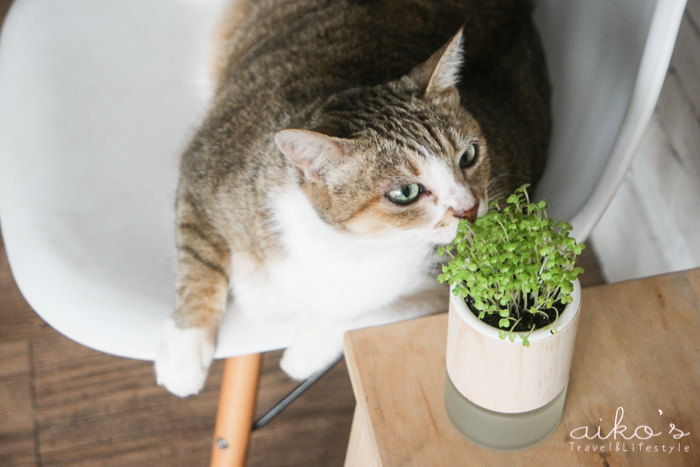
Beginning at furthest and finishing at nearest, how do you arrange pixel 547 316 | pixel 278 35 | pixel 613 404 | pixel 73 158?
pixel 278 35, pixel 73 158, pixel 613 404, pixel 547 316

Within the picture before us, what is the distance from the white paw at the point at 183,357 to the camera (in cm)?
119

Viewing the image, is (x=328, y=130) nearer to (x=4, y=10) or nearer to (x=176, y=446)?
(x=176, y=446)

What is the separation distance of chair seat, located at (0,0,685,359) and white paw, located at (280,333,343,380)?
0.07m

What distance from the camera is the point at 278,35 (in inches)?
58.5

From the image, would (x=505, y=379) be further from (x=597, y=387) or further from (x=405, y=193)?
(x=405, y=193)

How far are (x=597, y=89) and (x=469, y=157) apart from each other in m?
0.32

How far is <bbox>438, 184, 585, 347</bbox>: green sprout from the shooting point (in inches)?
26.7

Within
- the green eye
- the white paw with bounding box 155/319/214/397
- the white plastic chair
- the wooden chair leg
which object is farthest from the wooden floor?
the green eye

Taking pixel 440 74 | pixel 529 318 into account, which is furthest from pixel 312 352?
pixel 529 318

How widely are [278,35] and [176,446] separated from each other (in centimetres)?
95

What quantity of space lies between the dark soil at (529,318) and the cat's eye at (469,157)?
43 cm

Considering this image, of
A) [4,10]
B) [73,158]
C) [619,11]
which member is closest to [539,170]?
[619,11]

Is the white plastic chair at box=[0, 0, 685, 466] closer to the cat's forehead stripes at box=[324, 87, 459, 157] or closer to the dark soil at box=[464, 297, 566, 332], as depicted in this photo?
the cat's forehead stripes at box=[324, 87, 459, 157]

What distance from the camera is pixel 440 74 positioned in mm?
1094
